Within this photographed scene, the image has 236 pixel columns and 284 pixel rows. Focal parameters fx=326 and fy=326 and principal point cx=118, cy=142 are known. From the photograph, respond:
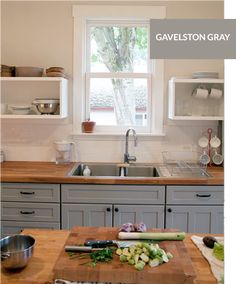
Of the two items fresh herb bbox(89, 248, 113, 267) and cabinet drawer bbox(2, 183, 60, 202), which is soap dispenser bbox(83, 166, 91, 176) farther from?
fresh herb bbox(89, 248, 113, 267)

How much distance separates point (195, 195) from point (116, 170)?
791mm

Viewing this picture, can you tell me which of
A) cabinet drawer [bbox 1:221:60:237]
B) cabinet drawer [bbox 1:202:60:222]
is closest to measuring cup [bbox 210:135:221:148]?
cabinet drawer [bbox 1:202:60:222]

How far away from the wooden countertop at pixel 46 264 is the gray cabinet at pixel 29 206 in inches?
43.3

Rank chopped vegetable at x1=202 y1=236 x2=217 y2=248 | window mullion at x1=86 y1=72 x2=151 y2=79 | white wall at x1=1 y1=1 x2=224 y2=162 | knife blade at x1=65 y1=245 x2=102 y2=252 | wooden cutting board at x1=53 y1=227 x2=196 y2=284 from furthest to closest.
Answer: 1. window mullion at x1=86 y1=72 x2=151 y2=79
2. white wall at x1=1 y1=1 x2=224 y2=162
3. chopped vegetable at x1=202 y1=236 x2=217 y2=248
4. knife blade at x1=65 y1=245 x2=102 y2=252
5. wooden cutting board at x1=53 y1=227 x2=196 y2=284

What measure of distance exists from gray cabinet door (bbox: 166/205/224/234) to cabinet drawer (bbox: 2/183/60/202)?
0.86m

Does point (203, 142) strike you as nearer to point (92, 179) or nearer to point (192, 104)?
point (192, 104)

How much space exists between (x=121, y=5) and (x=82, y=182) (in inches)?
64.4

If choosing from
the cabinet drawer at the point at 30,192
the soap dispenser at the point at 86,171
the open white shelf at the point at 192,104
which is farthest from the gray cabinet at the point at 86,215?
the open white shelf at the point at 192,104

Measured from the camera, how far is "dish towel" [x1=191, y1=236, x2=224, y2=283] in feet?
3.44

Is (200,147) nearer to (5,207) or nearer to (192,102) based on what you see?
(192,102)

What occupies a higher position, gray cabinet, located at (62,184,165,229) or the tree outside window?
the tree outside window

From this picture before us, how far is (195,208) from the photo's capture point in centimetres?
244

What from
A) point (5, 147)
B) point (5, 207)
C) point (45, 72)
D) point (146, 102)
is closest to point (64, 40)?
point (45, 72)

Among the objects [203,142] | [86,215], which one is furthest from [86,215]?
[203,142]
